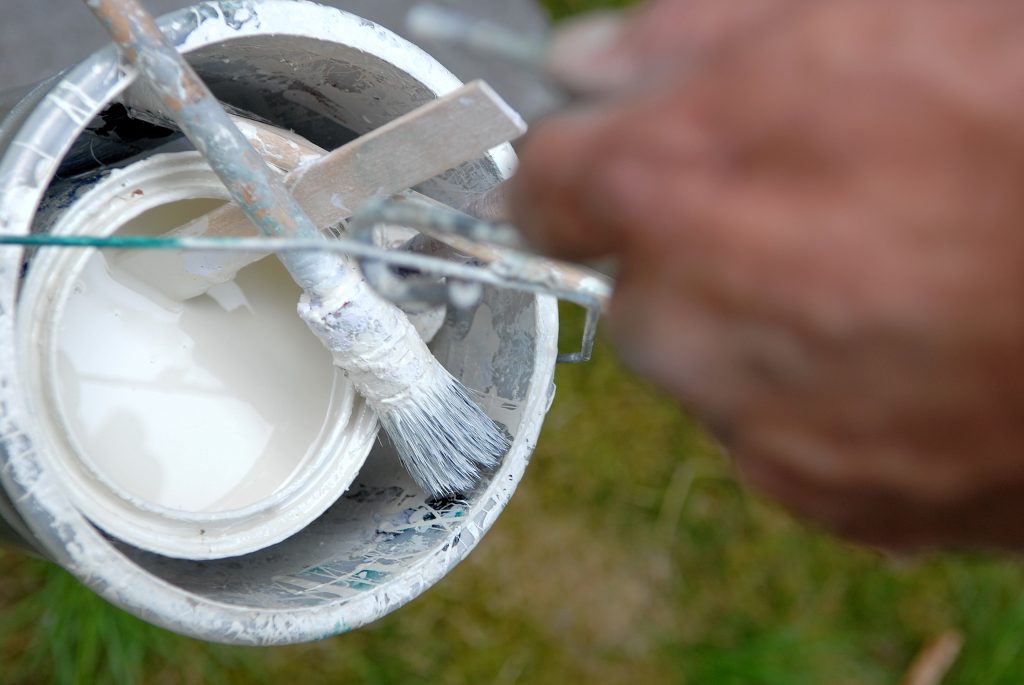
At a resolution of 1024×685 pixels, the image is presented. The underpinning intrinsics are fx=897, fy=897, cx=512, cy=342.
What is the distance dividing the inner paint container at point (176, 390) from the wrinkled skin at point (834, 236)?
1.35 ft

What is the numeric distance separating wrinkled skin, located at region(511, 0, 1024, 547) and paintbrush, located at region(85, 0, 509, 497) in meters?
0.29

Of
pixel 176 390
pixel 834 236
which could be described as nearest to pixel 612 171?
pixel 834 236

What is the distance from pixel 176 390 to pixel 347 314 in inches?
7.4

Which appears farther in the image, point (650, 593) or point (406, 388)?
point (650, 593)

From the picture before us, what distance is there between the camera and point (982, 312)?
0.89 feet

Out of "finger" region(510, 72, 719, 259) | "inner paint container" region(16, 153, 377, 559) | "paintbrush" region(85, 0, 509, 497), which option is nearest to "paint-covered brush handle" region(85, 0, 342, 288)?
"paintbrush" region(85, 0, 509, 497)

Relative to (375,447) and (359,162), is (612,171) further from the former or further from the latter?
(375,447)

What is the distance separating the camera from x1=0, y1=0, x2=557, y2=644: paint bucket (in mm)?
517

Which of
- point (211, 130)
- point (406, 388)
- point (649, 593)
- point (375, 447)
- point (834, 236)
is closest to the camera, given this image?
point (834, 236)

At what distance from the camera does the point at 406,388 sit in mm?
654

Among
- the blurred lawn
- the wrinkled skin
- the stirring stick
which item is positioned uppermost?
the wrinkled skin

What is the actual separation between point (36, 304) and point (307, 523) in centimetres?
25

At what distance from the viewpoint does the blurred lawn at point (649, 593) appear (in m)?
1.13

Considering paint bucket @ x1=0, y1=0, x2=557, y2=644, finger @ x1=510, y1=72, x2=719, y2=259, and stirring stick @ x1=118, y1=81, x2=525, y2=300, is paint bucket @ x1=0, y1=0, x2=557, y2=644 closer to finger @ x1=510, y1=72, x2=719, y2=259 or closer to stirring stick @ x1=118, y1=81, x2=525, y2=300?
stirring stick @ x1=118, y1=81, x2=525, y2=300
